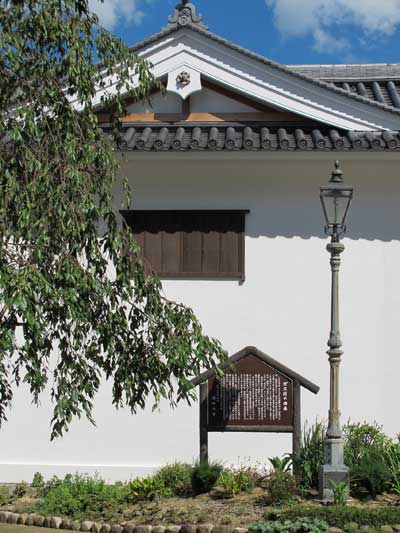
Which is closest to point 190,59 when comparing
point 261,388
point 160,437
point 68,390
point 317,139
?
point 317,139

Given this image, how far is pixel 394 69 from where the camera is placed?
47.1ft

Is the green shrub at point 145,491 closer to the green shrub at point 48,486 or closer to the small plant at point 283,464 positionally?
the green shrub at point 48,486

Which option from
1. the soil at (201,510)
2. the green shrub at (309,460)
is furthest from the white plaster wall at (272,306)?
the soil at (201,510)

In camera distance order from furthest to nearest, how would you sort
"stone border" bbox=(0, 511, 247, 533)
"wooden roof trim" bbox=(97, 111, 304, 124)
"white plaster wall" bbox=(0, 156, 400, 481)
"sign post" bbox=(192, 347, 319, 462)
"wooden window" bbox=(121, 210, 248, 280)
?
"wooden roof trim" bbox=(97, 111, 304, 124), "wooden window" bbox=(121, 210, 248, 280), "white plaster wall" bbox=(0, 156, 400, 481), "sign post" bbox=(192, 347, 319, 462), "stone border" bbox=(0, 511, 247, 533)

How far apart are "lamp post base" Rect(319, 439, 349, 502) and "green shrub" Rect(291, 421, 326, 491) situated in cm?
24

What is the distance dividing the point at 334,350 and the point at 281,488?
163cm

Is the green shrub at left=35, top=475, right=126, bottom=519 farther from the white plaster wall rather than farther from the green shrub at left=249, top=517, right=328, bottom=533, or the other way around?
the green shrub at left=249, top=517, right=328, bottom=533

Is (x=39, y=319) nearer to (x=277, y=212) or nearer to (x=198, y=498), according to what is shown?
(x=198, y=498)

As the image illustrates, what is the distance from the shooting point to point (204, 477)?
8805 millimetres

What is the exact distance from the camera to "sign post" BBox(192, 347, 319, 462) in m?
9.50

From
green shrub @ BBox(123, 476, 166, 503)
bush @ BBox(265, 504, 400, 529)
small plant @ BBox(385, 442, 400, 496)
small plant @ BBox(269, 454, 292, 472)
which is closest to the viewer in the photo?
bush @ BBox(265, 504, 400, 529)

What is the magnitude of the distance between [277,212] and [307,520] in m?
4.58

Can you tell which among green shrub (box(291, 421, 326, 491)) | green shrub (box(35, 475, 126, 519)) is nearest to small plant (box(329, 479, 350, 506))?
green shrub (box(291, 421, 326, 491))

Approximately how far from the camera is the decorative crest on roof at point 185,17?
10.6 m
